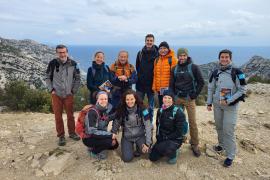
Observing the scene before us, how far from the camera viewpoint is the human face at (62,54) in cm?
673

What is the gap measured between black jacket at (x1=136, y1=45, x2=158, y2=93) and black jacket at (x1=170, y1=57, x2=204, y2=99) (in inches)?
33.2

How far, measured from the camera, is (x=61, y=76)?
6.95 m

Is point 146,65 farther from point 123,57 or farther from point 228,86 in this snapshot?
point 228,86

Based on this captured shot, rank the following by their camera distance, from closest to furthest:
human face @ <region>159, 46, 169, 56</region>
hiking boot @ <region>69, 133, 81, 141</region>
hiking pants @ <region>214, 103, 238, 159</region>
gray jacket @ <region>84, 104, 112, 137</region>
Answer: hiking pants @ <region>214, 103, 238, 159</region> < gray jacket @ <region>84, 104, 112, 137</region> < human face @ <region>159, 46, 169, 56</region> < hiking boot @ <region>69, 133, 81, 141</region>

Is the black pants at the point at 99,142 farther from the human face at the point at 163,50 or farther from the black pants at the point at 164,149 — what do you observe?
the human face at the point at 163,50

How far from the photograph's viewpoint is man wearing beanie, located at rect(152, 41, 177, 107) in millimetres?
6688

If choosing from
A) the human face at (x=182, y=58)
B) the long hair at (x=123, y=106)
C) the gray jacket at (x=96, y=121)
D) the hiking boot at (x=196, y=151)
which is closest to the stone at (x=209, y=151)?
the hiking boot at (x=196, y=151)

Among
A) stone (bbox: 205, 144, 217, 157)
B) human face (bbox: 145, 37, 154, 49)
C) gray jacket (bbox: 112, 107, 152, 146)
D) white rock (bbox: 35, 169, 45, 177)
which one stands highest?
human face (bbox: 145, 37, 154, 49)

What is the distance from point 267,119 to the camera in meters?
11.0

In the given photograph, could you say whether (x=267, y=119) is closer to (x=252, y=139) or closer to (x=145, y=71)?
(x=252, y=139)

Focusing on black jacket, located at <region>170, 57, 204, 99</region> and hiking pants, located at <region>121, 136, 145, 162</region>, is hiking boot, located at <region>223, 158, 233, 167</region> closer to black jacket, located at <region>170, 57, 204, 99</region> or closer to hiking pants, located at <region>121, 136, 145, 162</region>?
black jacket, located at <region>170, 57, 204, 99</region>

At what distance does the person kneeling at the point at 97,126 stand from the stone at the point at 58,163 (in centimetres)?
62

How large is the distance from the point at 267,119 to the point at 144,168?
690 centimetres

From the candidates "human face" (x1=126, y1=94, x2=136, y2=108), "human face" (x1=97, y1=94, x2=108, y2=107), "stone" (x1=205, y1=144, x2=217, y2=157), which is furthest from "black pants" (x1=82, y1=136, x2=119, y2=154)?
"stone" (x1=205, y1=144, x2=217, y2=157)
